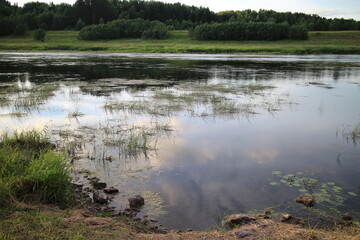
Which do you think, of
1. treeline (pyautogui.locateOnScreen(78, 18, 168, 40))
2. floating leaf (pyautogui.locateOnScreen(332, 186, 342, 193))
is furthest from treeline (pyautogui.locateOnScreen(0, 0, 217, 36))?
floating leaf (pyautogui.locateOnScreen(332, 186, 342, 193))

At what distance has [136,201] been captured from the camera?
262 inches

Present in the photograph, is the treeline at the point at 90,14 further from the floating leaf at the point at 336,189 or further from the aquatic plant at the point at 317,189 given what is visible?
the floating leaf at the point at 336,189

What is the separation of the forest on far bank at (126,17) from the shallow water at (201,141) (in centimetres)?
8062

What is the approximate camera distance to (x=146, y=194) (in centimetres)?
716

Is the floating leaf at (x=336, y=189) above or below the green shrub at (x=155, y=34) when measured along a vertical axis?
below

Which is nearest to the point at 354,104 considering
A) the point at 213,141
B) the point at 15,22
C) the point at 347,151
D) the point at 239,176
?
the point at 347,151

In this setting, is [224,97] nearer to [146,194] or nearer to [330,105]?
[330,105]

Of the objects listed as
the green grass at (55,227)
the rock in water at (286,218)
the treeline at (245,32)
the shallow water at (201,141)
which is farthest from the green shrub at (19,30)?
the rock in water at (286,218)

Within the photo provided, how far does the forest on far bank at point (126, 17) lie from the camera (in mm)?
115812

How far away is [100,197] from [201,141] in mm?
4809

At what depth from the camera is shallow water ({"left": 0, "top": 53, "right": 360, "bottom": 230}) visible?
23.2 ft

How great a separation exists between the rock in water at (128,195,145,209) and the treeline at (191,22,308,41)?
9180cm

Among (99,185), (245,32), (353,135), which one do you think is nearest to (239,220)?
(99,185)

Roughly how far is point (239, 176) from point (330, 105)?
11.3m
